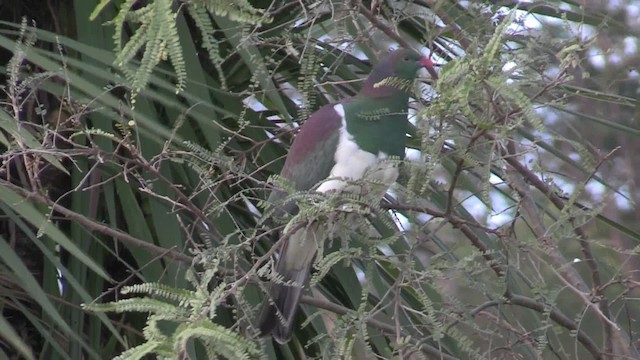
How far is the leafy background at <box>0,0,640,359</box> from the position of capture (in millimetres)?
1464

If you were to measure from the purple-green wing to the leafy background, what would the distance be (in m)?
0.04

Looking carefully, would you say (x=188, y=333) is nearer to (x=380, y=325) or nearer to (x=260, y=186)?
(x=380, y=325)

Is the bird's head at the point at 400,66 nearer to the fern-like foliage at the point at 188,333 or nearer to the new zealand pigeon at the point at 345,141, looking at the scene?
the new zealand pigeon at the point at 345,141

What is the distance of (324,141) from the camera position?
219cm

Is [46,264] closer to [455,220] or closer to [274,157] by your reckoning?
[274,157]

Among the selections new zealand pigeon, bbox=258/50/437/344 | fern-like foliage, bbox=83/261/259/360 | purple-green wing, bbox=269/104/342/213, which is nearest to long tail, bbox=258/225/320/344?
new zealand pigeon, bbox=258/50/437/344

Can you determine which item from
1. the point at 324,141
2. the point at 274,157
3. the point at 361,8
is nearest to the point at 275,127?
the point at 274,157

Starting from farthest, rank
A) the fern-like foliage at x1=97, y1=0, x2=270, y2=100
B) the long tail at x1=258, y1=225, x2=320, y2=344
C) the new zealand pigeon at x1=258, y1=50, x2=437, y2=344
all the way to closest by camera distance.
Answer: the new zealand pigeon at x1=258, y1=50, x2=437, y2=344 → the long tail at x1=258, y1=225, x2=320, y2=344 → the fern-like foliage at x1=97, y1=0, x2=270, y2=100

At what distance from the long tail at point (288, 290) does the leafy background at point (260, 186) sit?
67 millimetres

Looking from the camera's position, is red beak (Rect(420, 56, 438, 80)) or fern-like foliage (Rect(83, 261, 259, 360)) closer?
fern-like foliage (Rect(83, 261, 259, 360))

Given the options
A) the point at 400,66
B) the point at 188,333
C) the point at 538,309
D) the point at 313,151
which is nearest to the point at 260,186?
the point at 313,151

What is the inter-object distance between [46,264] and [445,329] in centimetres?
88

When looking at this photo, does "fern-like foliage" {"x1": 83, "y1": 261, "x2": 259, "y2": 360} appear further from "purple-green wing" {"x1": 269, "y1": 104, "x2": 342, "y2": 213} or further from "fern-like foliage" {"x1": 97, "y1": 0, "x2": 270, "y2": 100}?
"purple-green wing" {"x1": 269, "y1": 104, "x2": 342, "y2": 213}

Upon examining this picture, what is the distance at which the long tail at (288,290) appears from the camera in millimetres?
2016
